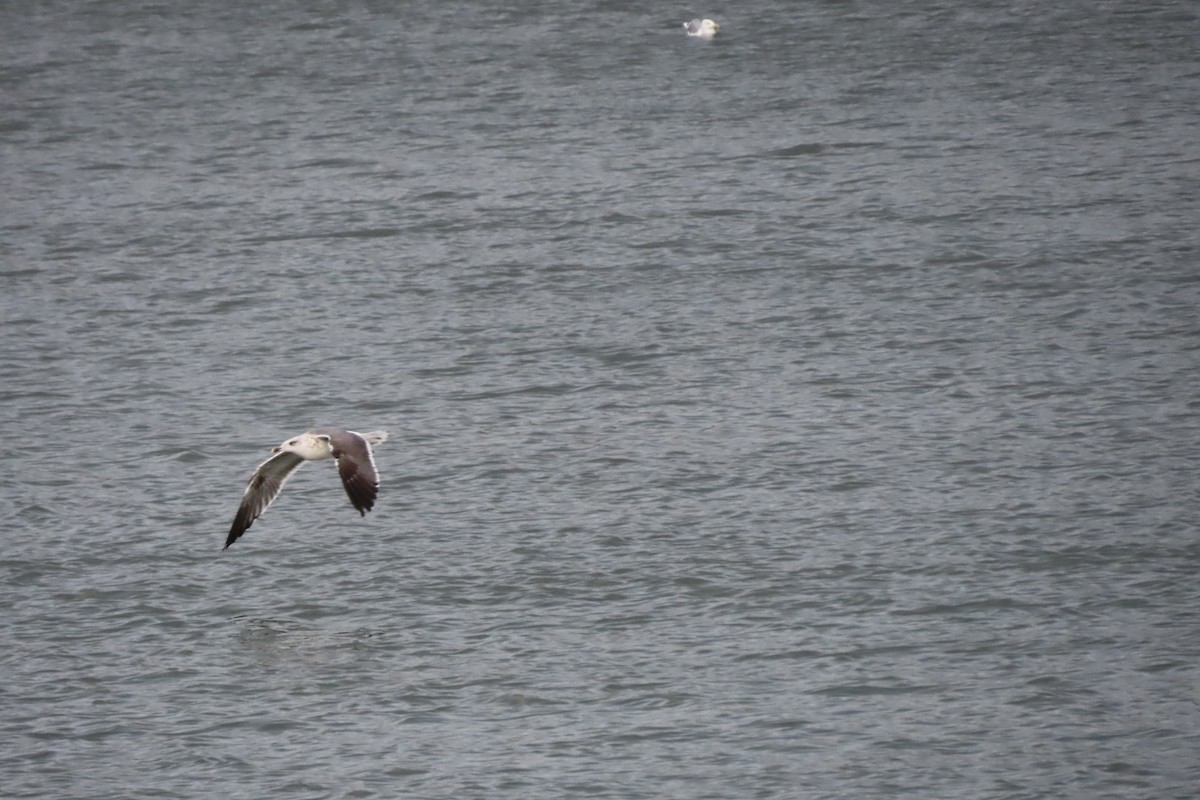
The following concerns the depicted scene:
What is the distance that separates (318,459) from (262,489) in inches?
37.0

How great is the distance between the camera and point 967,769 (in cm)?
1377

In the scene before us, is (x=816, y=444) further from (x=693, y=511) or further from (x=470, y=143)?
(x=470, y=143)

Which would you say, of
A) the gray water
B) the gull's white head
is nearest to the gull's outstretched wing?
the gull's white head

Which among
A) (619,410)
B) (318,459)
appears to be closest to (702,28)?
(619,410)

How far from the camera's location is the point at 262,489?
17.9m

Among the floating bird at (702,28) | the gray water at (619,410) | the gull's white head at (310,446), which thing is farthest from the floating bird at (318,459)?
the floating bird at (702,28)

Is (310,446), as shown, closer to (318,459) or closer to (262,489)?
(318,459)

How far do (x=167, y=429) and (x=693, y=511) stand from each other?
638cm

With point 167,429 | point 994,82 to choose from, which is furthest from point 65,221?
point 994,82

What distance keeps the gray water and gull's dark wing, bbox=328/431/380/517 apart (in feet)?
3.84

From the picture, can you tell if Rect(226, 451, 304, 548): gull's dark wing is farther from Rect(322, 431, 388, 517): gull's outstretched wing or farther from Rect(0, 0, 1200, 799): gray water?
Rect(322, 431, 388, 517): gull's outstretched wing

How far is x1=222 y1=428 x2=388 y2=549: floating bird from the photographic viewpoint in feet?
53.6

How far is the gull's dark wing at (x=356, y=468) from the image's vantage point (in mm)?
16219

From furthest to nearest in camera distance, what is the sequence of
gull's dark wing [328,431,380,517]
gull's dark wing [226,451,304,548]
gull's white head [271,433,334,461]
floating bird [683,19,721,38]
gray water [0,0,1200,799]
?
floating bird [683,19,721,38]
gull's dark wing [226,451,304,548]
gull's white head [271,433,334,461]
gull's dark wing [328,431,380,517]
gray water [0,0,1200,799]
